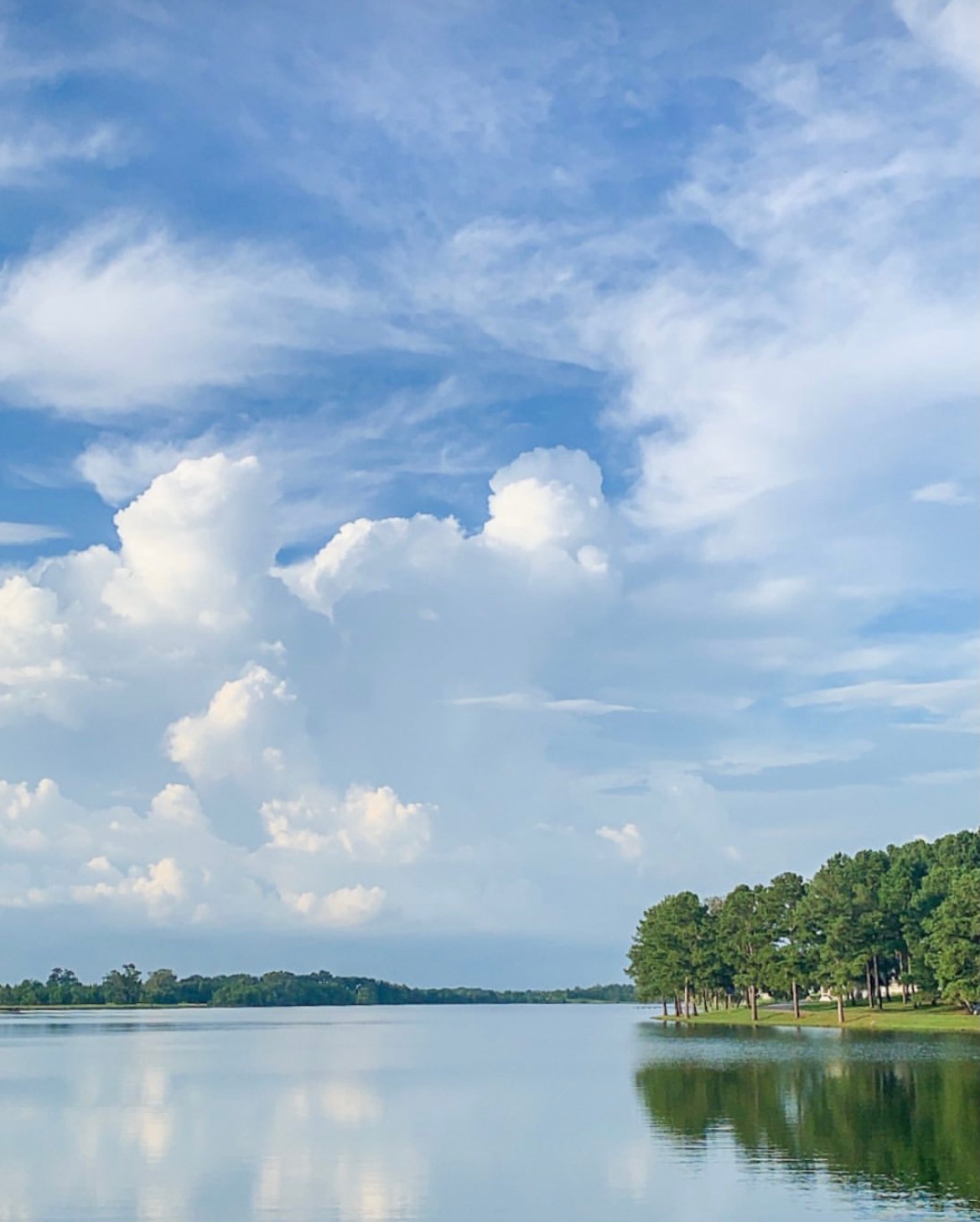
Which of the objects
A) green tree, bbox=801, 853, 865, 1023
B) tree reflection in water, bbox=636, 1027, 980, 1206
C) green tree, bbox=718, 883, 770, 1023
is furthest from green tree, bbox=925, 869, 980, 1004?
green tree, bbox=718, 883, 770, 1023

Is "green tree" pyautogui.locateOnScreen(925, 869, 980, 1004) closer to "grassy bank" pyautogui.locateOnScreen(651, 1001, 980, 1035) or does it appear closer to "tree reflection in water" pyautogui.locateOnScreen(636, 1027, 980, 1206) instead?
"grassy bank" pyautogui.locateOnScreen(651, 1001, 980, 1035)

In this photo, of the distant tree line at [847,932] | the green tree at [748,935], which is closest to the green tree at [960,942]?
the distant tree line at [847,932]

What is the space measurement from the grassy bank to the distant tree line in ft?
5.19

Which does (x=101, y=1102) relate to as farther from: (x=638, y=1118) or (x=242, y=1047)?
(x=242, y=1047)

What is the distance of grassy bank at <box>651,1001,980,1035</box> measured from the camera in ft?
363

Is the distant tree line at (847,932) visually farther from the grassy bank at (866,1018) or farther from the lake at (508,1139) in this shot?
the lake at (508,1139)

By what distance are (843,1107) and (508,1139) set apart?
1291 centimetres

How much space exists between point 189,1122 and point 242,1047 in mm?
69327

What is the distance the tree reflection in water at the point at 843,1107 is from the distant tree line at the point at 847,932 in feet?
62.9

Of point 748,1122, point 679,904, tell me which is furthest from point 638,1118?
point 679,904

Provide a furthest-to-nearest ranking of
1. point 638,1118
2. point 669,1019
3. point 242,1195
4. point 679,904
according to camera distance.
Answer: point 669,1019 < point 679,904 < point 638,1118 < point 242,1195

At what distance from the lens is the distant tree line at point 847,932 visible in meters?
109

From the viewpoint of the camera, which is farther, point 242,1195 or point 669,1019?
point 669,1019

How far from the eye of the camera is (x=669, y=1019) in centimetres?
17238
